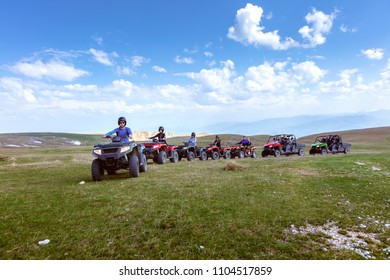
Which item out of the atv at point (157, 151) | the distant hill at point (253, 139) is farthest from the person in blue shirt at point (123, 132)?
the distant hill at point (253, 139)

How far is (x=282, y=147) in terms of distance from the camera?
2923 cm

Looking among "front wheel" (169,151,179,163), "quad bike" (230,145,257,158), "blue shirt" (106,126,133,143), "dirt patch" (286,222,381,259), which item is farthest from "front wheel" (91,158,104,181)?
"quad bike" (230,145,257,158)

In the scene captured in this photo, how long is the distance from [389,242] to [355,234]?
58cm

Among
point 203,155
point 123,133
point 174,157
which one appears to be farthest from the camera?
point 203,155

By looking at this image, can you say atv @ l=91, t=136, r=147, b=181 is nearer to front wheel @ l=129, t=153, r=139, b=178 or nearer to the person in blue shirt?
front wheel @ l=129, t=153, r=139, b=178

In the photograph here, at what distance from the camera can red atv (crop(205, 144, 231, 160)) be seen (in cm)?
2537

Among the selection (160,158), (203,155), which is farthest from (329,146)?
(160,158)

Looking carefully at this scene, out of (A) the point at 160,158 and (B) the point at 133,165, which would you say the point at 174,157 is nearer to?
(A) the point at 160,158

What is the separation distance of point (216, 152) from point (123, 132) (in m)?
14.9

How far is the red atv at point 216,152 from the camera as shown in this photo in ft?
83.2

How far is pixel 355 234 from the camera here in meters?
5.23

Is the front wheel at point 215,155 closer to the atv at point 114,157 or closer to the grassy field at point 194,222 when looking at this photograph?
the atv at point 114,157
